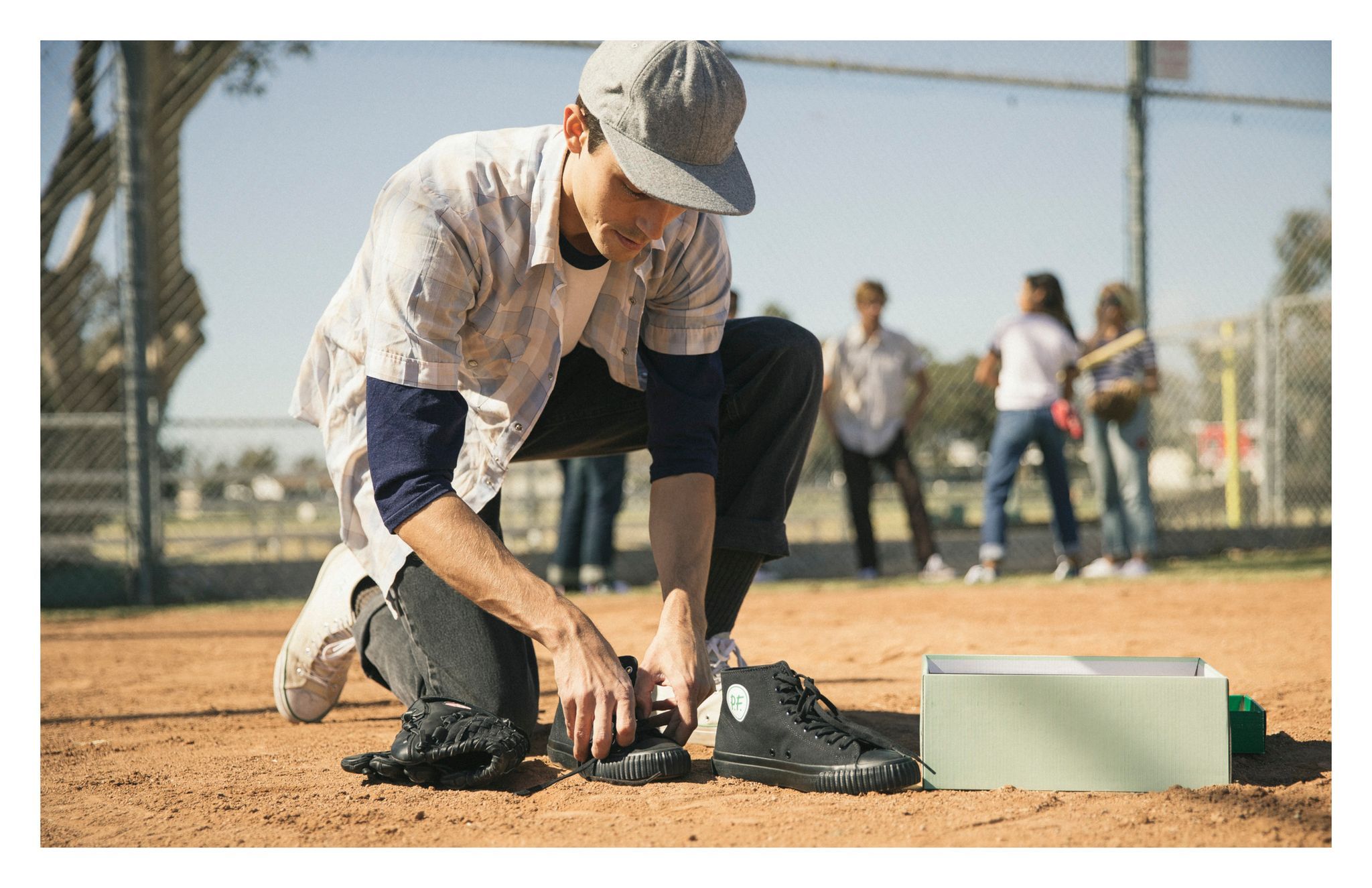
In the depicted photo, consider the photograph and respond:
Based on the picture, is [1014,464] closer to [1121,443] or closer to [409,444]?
[1121,443]

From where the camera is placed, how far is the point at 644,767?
212cm

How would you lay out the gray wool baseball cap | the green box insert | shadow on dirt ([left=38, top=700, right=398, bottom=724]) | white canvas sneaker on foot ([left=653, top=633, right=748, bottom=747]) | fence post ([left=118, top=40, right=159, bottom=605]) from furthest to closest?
fence post ([left=118, top=40, right=159, bottom=605]) < shadow on dirt ([left=38, top=700, right=398, bottom=724]) < white canvas sneaker on foot ([left=653, top=633, right=748, bottom=747]) < the green box insert < the gray wool baseball cap

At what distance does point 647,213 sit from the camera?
2014 millimetres

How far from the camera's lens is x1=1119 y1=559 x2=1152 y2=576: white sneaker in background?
691cm

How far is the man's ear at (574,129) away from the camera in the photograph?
6.86 ft

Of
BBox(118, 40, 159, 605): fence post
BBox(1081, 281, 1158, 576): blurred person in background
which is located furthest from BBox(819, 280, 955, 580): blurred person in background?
BBox(118, 40, 159, 605): fence post

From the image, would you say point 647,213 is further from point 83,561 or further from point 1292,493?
point 1292,493

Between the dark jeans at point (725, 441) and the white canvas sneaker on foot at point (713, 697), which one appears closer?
the dark jeans at point (725, 441)

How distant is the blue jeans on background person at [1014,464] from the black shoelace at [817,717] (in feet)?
15.5

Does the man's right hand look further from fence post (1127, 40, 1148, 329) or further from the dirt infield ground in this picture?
fence post (1127, 40, 1148, 329)

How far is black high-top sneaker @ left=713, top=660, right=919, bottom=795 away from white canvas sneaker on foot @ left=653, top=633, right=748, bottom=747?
0.84 feet

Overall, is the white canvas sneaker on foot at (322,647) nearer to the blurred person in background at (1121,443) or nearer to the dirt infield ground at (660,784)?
the dirt infield ground at (660,784)

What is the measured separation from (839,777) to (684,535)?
0.59m

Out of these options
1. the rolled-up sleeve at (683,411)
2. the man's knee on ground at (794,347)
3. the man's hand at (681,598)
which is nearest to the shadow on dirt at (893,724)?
the man's hand at (681,598)
